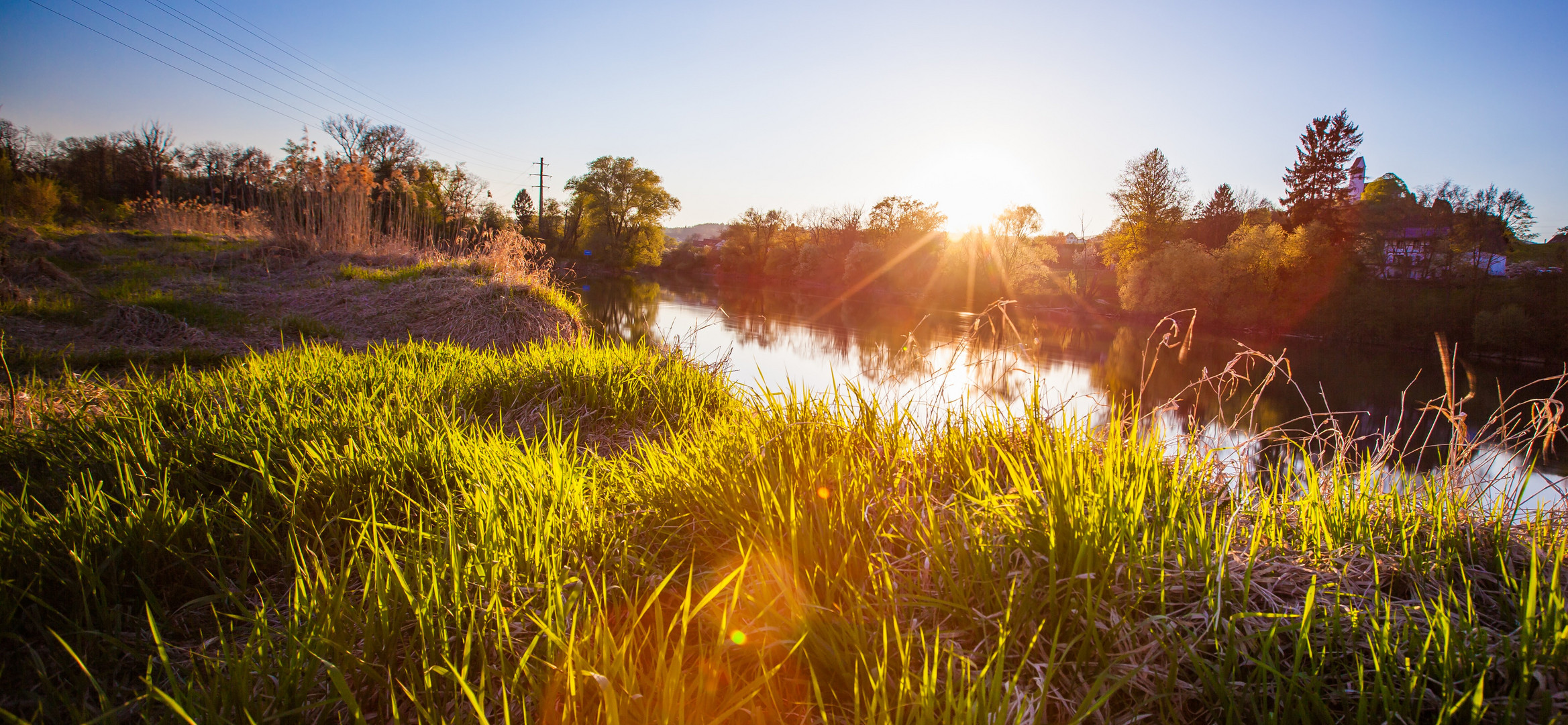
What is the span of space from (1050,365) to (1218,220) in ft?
118

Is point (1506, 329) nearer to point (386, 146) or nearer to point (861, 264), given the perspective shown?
point (861, 264)

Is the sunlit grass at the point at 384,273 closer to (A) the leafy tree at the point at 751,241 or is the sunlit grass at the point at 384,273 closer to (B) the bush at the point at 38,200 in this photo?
(B) the bush at the point at 38,200

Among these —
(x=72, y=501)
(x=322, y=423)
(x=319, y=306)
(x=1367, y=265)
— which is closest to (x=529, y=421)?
(x=322, y=423)

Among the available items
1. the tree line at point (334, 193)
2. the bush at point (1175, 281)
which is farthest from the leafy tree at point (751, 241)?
the bush at point (1175, 281)

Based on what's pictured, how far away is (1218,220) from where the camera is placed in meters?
41.0

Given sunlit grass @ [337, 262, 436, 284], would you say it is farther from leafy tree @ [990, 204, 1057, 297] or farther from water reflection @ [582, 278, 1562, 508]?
leafy tree @ [990, 204, 1057, 297]

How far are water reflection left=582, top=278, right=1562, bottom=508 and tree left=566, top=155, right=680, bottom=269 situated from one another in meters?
16.7

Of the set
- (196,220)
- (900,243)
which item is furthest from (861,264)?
(196,220)

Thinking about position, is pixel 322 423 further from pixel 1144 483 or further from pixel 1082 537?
pixel 1144 483

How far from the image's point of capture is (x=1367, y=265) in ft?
88.9

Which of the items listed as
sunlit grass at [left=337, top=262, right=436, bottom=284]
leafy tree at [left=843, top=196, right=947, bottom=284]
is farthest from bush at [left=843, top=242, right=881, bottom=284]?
sunlit grass at [left=337, top=262, right=436, bottom=284]

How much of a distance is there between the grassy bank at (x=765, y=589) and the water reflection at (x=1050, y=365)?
0.60 meters

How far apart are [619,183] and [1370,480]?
48224 mm

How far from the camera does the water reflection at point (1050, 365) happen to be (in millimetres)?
3402
